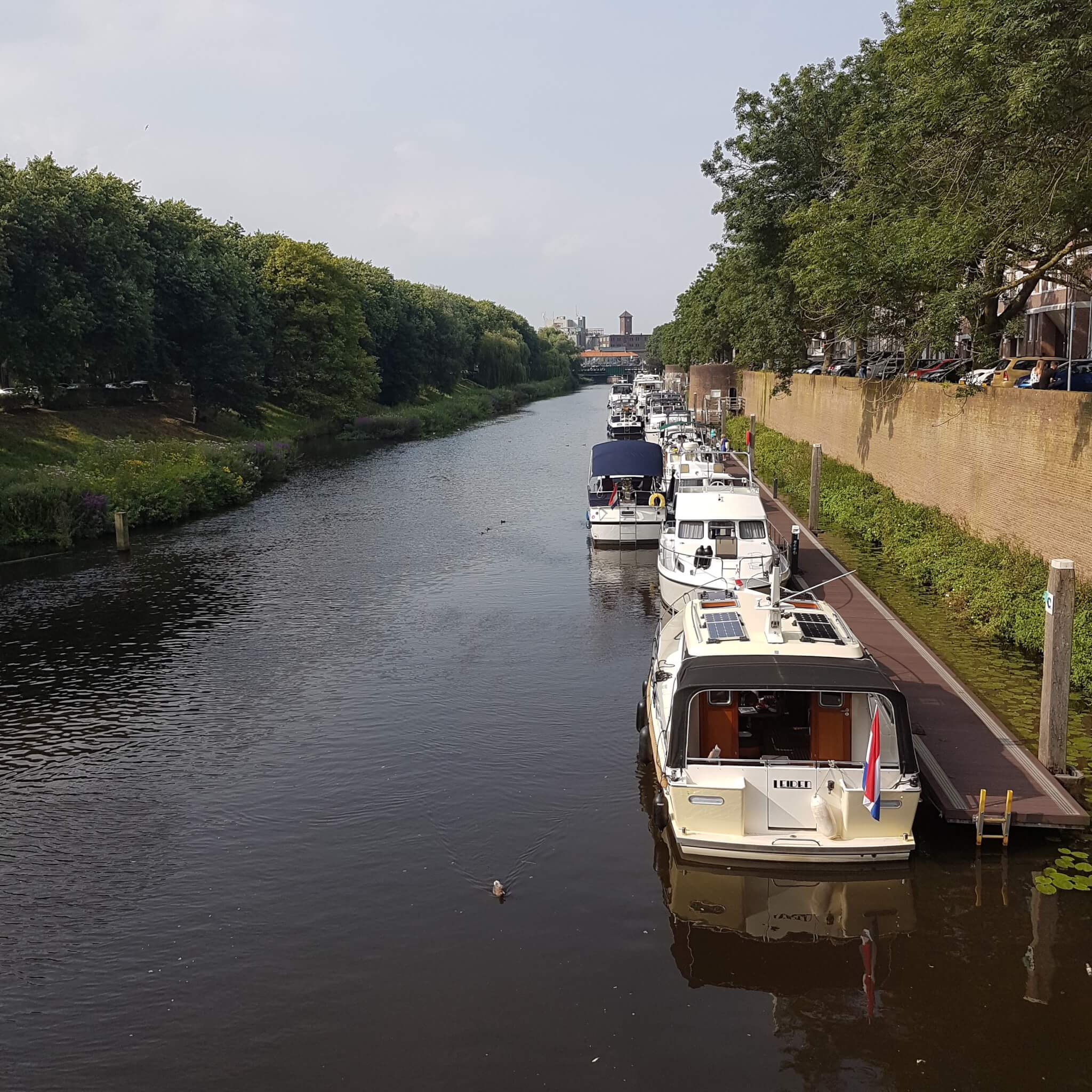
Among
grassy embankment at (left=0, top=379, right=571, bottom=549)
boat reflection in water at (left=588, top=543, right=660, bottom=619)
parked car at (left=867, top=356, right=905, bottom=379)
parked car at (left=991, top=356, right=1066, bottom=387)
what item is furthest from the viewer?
parked car at (left=867, top=356, right=905, bottom=379)

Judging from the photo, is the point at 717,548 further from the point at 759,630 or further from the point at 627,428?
the point at 627,428

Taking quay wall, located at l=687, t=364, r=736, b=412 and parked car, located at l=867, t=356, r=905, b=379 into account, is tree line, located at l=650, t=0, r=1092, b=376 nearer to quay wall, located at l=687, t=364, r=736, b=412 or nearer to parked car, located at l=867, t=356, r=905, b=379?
parked car, located at l=867, t=356, r=905, b=379

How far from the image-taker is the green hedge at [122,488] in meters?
33.3

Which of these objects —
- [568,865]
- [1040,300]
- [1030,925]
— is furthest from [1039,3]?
[1040,300]

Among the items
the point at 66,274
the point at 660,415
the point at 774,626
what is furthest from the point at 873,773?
the point at 660,415

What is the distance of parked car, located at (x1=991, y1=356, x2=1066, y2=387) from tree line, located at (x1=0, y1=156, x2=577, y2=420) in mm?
34031

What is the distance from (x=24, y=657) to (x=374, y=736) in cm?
921

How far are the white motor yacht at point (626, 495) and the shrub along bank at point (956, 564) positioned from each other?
237 inches

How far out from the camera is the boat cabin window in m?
12.6

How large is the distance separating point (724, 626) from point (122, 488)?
28.3 m

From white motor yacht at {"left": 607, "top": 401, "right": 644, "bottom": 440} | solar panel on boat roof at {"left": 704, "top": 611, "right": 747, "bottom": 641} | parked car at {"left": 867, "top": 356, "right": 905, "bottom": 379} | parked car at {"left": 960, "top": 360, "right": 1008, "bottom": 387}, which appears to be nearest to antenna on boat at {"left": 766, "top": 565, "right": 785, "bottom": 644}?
solar panel on boat roof at {"left": 704, "top": 611, "right": 747, "bottom": 641}

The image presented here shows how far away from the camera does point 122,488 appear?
3703 centimetres

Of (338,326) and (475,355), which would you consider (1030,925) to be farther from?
(475,355)

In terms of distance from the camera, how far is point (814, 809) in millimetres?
12328
